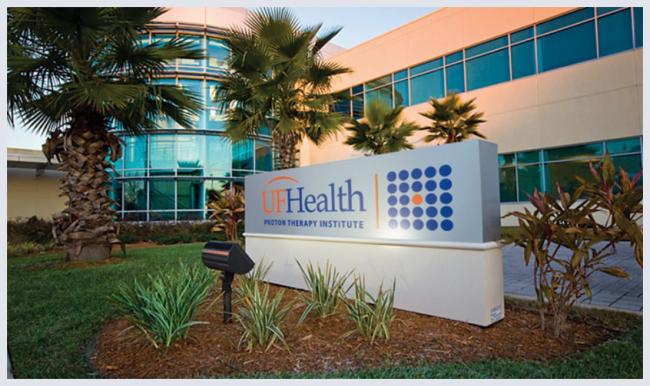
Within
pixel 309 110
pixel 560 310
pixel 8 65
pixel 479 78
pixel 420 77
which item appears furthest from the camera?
pixel 420 77

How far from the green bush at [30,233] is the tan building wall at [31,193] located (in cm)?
764

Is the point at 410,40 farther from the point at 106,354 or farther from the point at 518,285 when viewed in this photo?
the point at 106,354

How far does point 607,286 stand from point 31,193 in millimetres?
25817

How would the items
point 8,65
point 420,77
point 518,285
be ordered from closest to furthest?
point 518,285
point 8,65
point 420,77

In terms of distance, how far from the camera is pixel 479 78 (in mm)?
16203

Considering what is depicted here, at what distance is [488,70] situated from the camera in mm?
15898

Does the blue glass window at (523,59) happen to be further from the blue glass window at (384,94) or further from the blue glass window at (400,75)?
the blue glass window at (384,94)

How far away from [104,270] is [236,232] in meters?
5.73

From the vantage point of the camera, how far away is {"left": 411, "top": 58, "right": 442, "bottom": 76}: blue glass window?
17.5 meters

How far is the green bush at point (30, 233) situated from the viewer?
13.6 m

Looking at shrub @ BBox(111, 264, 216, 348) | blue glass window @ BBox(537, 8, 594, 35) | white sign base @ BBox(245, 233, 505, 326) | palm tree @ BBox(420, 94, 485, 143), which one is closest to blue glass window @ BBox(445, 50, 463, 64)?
blue glass window @ BBox(537, 8, 594, 35)

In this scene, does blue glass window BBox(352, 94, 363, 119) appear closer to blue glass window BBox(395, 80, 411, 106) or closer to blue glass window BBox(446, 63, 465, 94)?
blue glass window BBox(395, 80, 411, 106)

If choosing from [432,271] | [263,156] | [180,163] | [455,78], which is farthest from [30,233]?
[455,78]

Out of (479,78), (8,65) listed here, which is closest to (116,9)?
(8,65)
